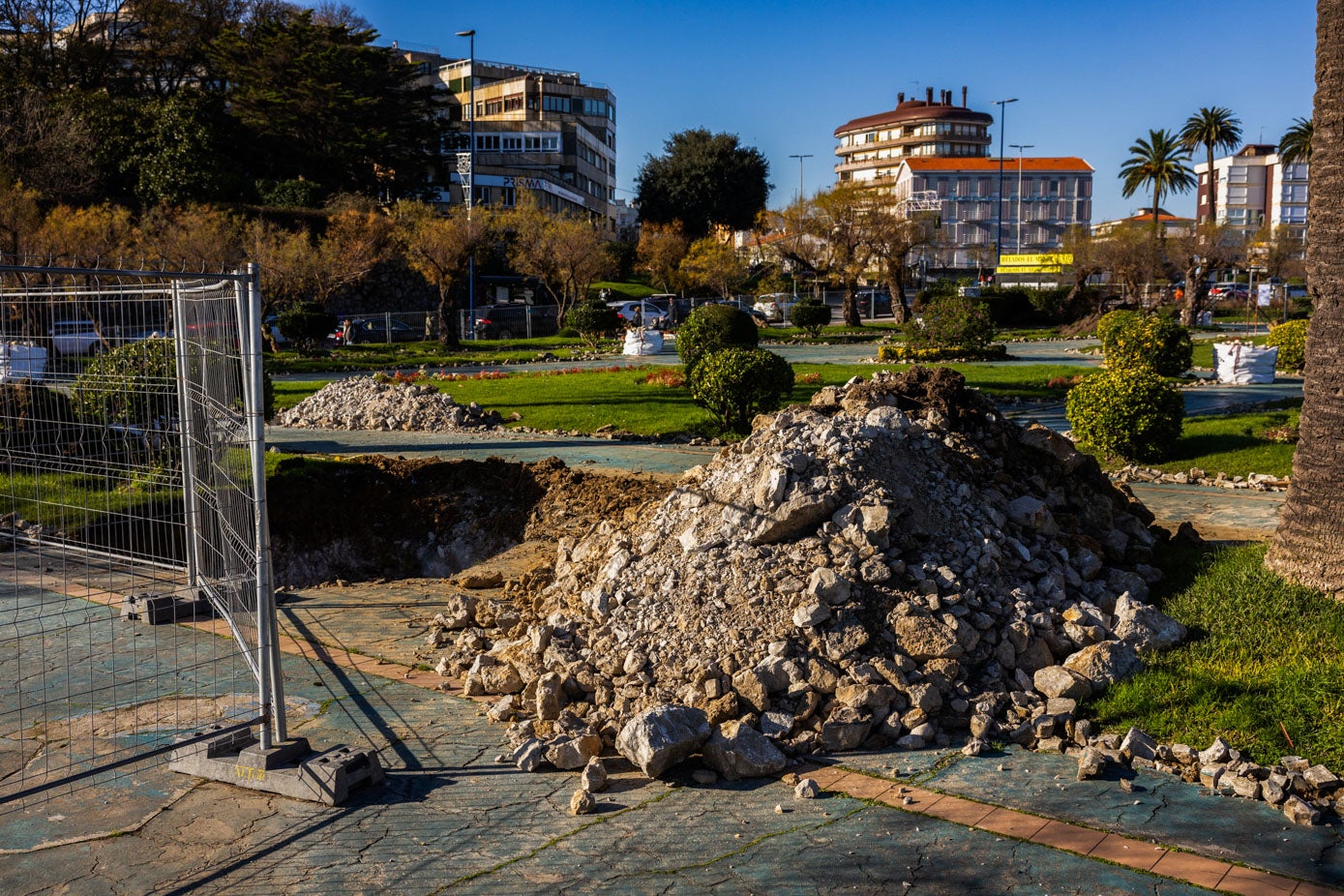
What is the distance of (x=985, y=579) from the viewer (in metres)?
6.34

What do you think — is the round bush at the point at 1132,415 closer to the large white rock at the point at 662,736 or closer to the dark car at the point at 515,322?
the large white rock at the point at 662,736

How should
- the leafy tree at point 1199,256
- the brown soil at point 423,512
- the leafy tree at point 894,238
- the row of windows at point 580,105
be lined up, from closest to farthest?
the brown soil at point 423,512 < the leafy tree at point 1199,256 < the leafy tree at point 894,238 < the row of windows at point 580,105

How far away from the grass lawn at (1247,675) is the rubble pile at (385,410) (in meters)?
11.6

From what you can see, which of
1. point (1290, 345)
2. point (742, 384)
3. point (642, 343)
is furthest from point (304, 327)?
point (1290, 345)

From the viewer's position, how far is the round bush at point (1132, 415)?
12875 mm

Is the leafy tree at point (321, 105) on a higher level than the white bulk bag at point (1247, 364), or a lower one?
higher

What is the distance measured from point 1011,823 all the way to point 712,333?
57.5 ft

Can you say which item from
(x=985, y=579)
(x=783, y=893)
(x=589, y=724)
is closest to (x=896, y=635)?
(x=985, y=579)

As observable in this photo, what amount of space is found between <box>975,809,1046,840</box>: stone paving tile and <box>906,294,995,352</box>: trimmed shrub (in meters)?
24.3

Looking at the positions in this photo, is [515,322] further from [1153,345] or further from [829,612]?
[829,612]

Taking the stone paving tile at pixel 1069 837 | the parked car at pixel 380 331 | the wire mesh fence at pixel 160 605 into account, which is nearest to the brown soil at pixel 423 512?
the wire mesh fence at pixel 160 605

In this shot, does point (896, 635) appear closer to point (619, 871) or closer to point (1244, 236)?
point (619, 871)

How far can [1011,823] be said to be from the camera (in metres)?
4.54

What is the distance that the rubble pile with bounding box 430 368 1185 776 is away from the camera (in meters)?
5.49
